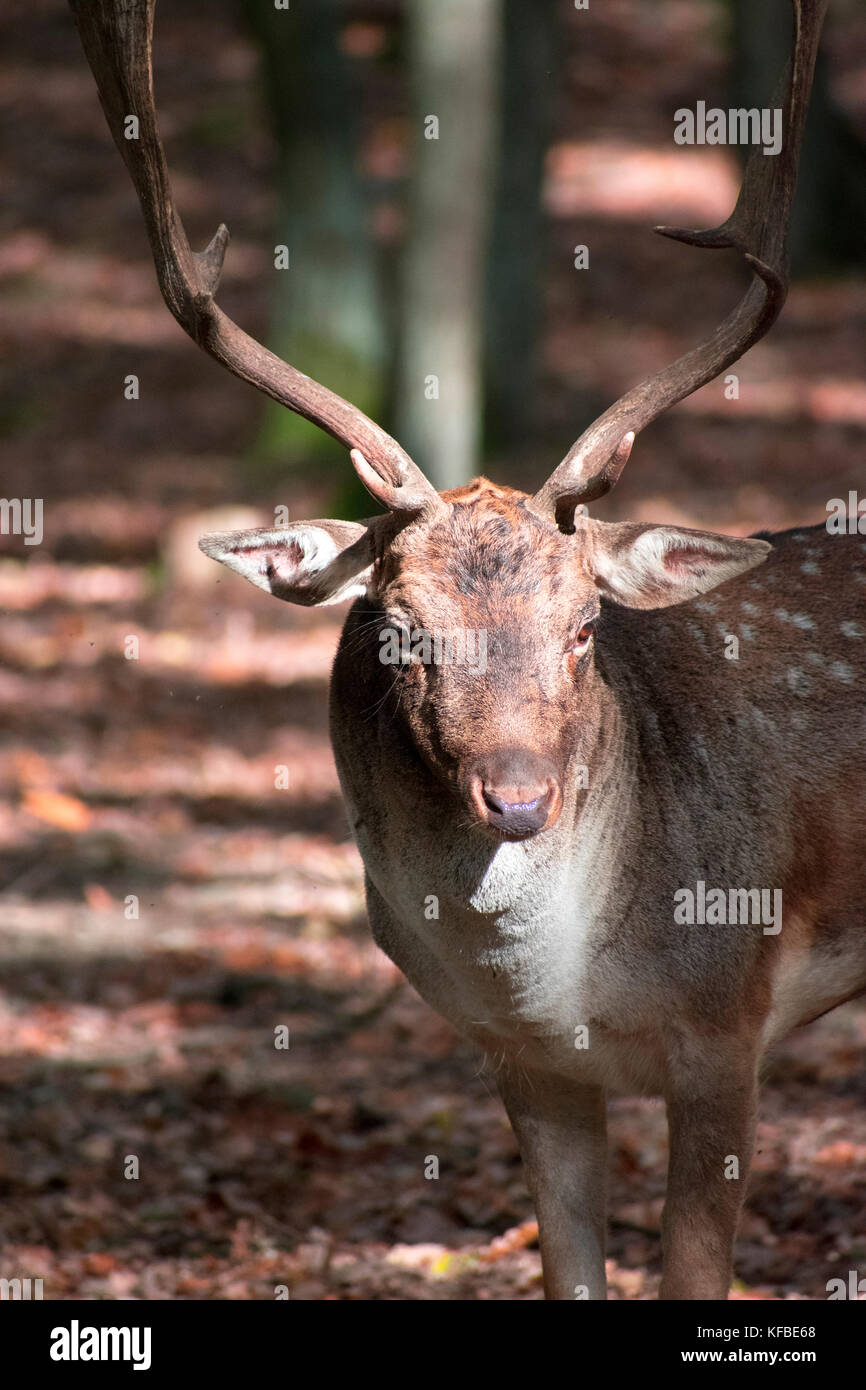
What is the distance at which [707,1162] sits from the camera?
4.47 metres

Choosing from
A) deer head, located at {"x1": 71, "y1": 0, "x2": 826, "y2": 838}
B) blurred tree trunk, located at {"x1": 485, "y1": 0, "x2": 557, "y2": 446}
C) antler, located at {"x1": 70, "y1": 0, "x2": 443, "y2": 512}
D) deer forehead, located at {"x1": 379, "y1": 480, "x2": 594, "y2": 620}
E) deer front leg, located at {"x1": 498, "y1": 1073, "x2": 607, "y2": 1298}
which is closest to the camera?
deer head, located at {"x1": 71, "y1": 0, "x2": 826, "y2": 838}

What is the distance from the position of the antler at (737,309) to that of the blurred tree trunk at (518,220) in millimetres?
9906

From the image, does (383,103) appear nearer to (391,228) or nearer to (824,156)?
(391,228)

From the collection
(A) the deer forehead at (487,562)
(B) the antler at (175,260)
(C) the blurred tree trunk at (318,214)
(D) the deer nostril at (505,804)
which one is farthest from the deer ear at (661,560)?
(C) the blurred tree trunk at (318,214)

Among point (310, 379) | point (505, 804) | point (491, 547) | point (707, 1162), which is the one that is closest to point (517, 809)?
point (505, 804)

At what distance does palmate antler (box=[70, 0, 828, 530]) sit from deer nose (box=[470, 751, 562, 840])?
80 cm

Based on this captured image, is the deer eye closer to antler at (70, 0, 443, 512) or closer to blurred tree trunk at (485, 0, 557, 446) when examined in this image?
antler at (70, 0, 443, 512)

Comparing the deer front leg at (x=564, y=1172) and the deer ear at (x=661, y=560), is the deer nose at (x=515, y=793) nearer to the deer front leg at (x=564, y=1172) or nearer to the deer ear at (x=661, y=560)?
the deer ear at (x=661, y=560)

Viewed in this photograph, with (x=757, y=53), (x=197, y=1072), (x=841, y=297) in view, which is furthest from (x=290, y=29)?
(x=197, y=1072)

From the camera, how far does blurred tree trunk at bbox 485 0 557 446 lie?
14.8 metres

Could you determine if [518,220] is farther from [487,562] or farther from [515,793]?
[515,793]

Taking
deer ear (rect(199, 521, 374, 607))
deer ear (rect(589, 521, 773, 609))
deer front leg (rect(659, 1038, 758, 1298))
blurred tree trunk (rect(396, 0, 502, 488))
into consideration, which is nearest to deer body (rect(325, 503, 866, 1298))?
deer front leg (rect(659, 1038, 758, 1298))

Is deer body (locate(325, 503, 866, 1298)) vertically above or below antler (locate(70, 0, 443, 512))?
below

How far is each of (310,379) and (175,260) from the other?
0.50 m
